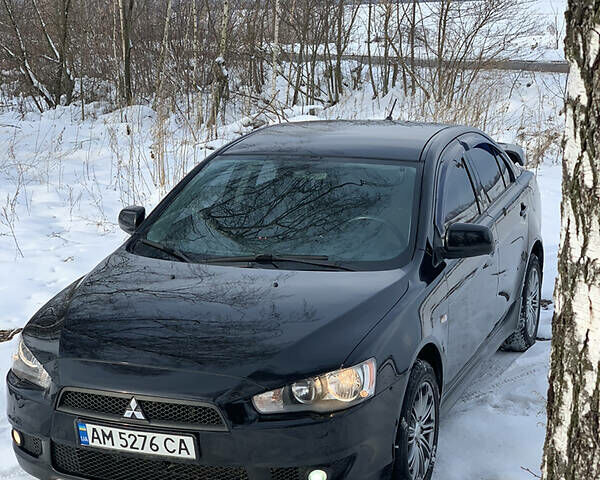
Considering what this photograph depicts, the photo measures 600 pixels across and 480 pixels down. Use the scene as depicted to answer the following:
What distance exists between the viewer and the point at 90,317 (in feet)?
10.6

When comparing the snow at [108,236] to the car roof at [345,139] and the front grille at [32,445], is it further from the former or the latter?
the car roof at [345,139]

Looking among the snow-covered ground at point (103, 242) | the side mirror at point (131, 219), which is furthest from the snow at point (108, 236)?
the side mirror at point (131, 219)

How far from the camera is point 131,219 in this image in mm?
4277

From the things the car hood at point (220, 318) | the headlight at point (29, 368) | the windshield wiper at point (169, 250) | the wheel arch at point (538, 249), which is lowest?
the wheel arch at point (538, 249)

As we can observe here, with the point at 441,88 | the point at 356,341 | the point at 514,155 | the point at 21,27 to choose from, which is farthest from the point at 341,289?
the point at 21,27

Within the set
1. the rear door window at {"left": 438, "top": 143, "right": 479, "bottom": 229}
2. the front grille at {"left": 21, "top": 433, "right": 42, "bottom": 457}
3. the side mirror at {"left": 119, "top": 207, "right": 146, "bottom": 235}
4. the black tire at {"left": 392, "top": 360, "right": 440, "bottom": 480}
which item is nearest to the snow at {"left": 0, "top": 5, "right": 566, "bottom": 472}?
the black tire at {"left": 392, "top": 360, "right": 440, "bottom": 480}

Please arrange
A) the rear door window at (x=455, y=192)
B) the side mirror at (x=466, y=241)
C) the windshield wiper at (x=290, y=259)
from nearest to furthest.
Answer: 1. the windshield wiper at (x=290, y=259)
2. the side mirror at (x=466, y=241)
3. the rear door window at (x=455, y=192)

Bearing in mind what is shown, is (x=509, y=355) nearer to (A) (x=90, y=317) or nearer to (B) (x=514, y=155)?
(B) (x=514, y=155)

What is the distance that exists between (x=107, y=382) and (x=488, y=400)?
2265mm

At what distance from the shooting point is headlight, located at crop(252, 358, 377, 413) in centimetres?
278

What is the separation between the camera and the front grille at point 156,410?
9.06ft

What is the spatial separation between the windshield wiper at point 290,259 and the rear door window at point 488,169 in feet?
4.90

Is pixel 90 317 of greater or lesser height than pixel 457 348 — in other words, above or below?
above

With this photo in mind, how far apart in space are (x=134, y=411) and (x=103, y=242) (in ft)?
16.1
